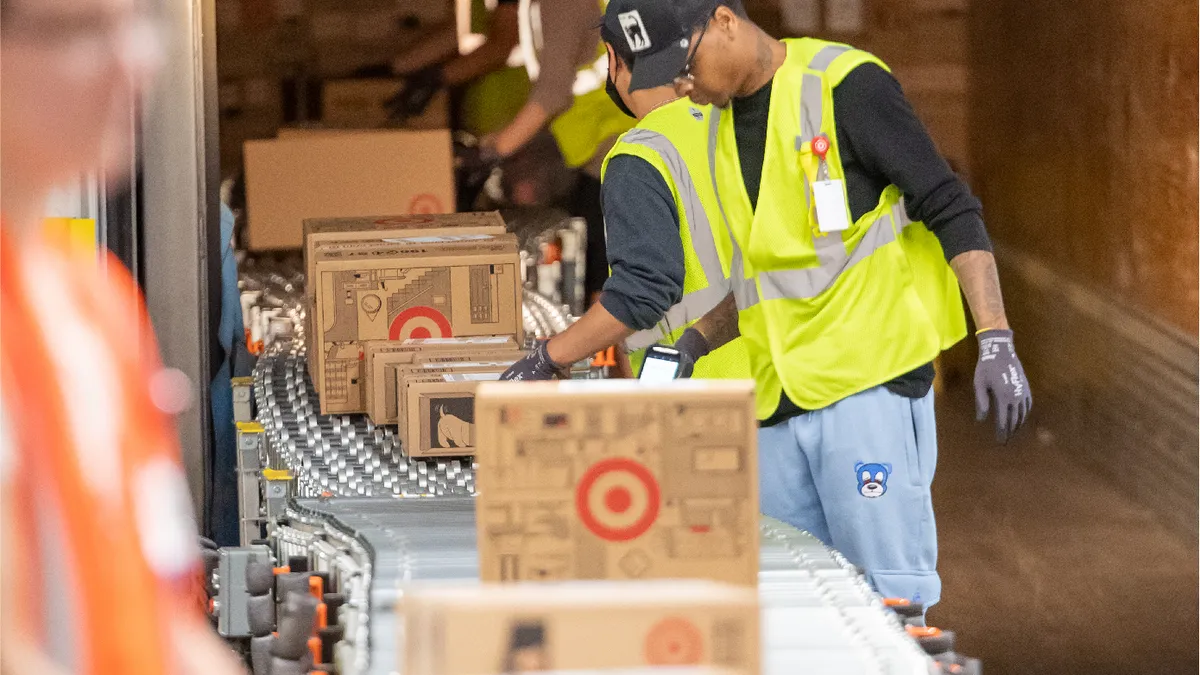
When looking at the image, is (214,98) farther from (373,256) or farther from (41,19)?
(41,19)

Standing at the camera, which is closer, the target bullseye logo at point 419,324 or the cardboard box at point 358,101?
the target bullseye logo at point 419,324

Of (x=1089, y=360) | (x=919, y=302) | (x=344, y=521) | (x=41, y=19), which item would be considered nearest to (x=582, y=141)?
(x=1089, y=360)

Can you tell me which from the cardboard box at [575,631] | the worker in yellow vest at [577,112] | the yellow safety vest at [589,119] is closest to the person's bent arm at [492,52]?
the worker in yellow vest at [577,112]

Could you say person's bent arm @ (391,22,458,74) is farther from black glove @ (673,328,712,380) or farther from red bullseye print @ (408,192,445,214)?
black glove @ (673,328,712,380)

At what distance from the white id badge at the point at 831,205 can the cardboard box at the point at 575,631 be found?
2001mm

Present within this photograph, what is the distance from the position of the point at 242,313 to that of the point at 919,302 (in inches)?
97.4

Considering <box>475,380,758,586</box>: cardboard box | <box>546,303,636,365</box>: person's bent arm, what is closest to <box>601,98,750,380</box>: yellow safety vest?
<box>546,303,636,365</box>: person's bent arm

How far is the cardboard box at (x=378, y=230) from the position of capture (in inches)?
176

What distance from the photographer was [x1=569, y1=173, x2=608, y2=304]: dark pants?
6.91 m

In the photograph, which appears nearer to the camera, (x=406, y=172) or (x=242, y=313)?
(x=242, y=313)

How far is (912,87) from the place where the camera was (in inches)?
346

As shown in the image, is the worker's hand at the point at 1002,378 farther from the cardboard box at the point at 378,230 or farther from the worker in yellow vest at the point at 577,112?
the worker in yellow vest at the point at 577,112

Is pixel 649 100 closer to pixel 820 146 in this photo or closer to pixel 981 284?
pixel 820 146

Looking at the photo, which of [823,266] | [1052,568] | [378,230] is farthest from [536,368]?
[1052,568]
